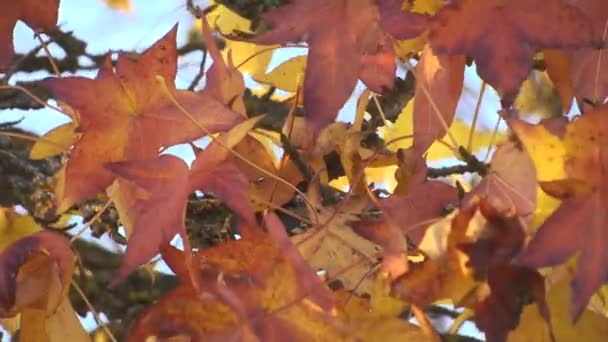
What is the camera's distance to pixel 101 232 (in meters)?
1.47

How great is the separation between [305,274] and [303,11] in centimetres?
22

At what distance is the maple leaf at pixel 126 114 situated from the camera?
1.01 metres

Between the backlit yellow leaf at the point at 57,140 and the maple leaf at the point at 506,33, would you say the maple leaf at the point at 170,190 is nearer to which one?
the maple leaf at the point at 506,33

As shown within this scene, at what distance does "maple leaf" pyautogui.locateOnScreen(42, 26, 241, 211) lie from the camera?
1.01 meters

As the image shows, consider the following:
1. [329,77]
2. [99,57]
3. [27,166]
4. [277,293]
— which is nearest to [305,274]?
[277,293]

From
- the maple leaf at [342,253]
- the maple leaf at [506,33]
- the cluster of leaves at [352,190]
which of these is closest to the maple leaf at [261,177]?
the cluster of leaves at [352,190]

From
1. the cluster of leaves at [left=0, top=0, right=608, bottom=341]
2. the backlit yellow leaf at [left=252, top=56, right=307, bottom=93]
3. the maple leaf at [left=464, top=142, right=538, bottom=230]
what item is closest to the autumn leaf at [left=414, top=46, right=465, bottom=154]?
the cluster of leaves at [left=0, top=0, right=608, bottom=341]

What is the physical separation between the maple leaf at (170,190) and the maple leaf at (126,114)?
0.05 m

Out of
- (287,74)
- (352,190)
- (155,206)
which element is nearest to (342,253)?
(352,190)

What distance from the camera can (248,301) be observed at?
875 mm

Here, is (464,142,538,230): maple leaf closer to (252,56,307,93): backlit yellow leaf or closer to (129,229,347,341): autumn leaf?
(129,229,347,341): autumn leaf

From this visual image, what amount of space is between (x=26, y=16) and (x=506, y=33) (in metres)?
0.41

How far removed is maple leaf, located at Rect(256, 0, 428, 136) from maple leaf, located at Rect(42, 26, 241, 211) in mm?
80

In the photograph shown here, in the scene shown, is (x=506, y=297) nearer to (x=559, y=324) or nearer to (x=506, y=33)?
(x=559, y=324)
